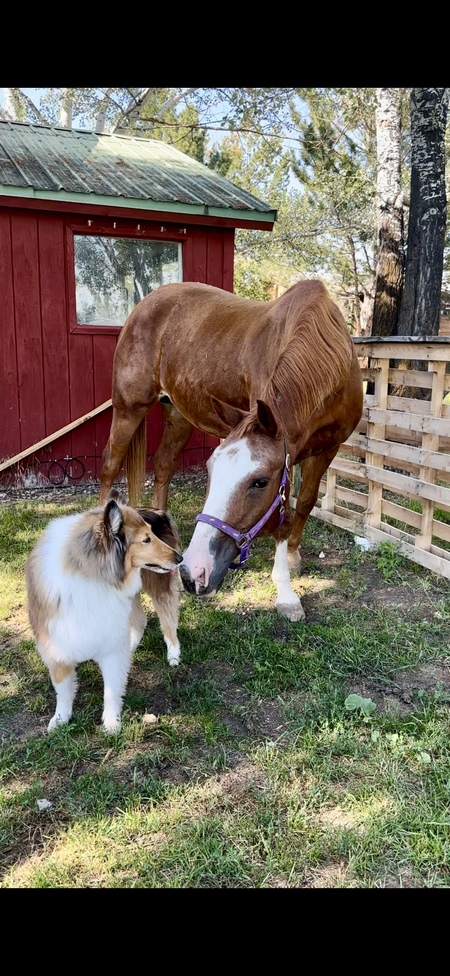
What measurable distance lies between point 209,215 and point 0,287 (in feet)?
8.32

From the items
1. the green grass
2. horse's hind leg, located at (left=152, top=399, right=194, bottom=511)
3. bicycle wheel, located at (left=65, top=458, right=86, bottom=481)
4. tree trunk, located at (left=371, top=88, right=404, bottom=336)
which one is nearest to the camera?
the green grass

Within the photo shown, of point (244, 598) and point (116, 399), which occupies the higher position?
point (116, 399)

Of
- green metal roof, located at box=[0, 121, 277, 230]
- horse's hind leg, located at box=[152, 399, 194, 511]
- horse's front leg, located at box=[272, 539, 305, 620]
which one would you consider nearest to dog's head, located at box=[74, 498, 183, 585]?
horse's front leg, located at box=[272, 539, 305, 620]

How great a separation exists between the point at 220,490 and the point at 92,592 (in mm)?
680

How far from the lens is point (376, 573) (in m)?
4.22

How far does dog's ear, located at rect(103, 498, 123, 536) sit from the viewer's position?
7.37 ft

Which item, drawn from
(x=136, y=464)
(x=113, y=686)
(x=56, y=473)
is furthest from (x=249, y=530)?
(x=56, y=473)

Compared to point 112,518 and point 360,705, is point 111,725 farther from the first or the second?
point 360,705

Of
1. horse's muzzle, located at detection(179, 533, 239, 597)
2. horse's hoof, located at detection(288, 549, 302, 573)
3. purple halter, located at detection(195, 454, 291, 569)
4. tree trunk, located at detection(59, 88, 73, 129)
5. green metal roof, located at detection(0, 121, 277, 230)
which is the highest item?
tree trunk, located at detection(59, 88, 73, 129)

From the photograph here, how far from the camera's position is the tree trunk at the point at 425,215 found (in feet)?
17.3

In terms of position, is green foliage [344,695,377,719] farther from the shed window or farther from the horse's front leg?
the shed window

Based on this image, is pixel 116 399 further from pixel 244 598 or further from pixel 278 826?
pixel 278 826

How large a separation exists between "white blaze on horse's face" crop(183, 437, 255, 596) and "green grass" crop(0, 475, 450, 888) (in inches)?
27.5
